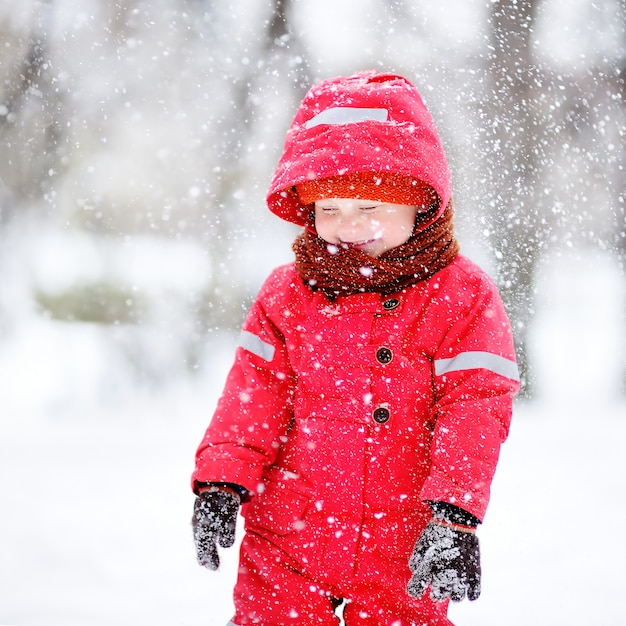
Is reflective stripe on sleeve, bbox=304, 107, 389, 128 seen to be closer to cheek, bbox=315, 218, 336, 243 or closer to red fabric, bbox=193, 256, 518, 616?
cheek, bbox=315, 218, 336, 243

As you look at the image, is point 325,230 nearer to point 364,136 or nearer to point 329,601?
point 364,136

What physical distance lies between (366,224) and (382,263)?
0.26ft

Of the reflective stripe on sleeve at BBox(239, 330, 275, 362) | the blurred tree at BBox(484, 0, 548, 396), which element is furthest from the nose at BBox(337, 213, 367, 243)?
the blurred tree at BBox(484, 0, 548, 396)

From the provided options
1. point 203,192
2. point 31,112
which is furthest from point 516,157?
point 31,112

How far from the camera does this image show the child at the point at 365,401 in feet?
3.79

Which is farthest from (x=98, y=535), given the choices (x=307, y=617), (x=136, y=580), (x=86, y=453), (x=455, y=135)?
(x=455, y=135)

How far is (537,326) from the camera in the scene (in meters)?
3.46

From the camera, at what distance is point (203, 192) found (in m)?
3.59

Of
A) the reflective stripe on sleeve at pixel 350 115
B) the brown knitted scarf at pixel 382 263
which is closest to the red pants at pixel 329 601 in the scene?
the brown knitted scarf at pixel 382 263

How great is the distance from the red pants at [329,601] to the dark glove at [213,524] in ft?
0.27

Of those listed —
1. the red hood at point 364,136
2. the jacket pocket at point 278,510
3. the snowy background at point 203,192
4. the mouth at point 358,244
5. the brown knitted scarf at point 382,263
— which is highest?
the snowy background at point 203,192

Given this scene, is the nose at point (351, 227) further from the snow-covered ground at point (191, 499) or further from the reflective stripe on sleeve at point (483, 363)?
the snow-covered ground at point (191, 499)

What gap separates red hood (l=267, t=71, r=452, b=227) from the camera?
1.20 metres

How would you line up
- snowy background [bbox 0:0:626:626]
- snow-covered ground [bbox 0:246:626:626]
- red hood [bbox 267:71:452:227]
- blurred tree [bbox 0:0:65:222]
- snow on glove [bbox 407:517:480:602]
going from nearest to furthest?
snow on glove [bbox 407:517:480:602]
red hood [bbox 267:71:452:227]
snow-covered ground [bbox 0:246:626:626]
snowy background [bbox 0:0:626:626]
blurred tree [bbox 0:0:65:222]
